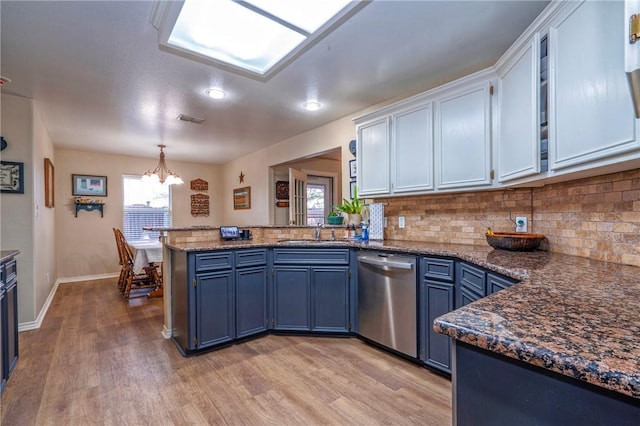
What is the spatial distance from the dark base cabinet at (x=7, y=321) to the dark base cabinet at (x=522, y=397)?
263 centimetres

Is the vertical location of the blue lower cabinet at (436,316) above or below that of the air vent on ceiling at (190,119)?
below

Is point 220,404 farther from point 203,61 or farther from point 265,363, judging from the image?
point 203,61

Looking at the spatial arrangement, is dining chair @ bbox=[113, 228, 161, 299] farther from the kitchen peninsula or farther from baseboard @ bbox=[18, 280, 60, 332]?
the kitchen peninsula

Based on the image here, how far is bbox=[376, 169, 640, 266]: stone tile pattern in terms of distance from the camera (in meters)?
1.57

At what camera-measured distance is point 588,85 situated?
1.35m

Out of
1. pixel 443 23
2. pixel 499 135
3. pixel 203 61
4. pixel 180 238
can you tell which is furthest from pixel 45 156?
pixel 499 135

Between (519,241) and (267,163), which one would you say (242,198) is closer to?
(267,163)

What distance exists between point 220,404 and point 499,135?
8.35ft

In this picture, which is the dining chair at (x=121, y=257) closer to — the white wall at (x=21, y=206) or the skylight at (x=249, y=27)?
the white wall at (x=21, y=206)

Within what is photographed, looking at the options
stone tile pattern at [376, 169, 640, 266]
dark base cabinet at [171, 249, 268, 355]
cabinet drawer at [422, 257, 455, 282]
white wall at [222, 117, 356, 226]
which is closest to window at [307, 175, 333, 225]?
white wall at [222, 117, 356, 226]

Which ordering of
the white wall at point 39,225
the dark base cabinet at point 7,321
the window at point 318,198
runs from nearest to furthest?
the dark base cabinet at point 7,321
the white wall at point 39,225
the window at point 318,198

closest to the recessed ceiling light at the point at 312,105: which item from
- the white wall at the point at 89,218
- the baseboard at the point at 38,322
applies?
the baseboard at the point at 38,322

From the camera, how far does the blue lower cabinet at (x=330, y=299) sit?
9.30 feet

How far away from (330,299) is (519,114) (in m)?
2.04
